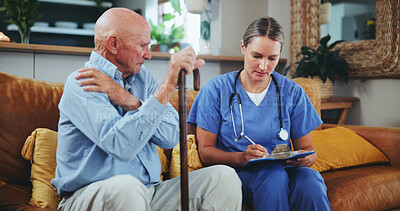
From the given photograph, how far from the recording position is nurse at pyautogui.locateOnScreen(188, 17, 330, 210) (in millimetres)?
1257

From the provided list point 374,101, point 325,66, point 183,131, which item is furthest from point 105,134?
point 374,101

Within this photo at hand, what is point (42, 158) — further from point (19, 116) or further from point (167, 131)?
point (167, 131)

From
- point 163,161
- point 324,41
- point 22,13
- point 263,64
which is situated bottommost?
point 163,161

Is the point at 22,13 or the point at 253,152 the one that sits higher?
the point at 22,13

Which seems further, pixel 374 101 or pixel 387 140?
pixel 374 101

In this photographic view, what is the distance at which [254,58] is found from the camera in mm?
1400

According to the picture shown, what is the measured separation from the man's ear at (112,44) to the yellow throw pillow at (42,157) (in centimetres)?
44

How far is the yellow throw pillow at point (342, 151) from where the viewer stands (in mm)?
1736

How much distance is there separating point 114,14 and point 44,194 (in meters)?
0.59

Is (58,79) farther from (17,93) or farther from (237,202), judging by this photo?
(237,202)

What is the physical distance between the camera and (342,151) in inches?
70.7

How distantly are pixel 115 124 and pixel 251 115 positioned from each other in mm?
628

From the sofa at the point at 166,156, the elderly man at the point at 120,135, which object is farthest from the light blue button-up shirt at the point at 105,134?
the sofa at the point at 166,156

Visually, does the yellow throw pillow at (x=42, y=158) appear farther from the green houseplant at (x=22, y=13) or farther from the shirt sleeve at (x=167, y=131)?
the green houseplant at (x=22, y=13)
